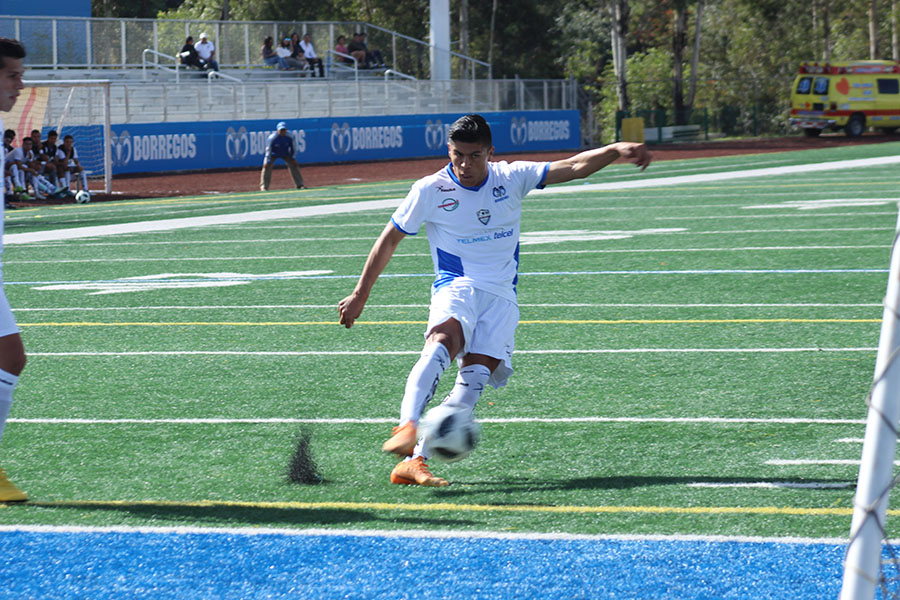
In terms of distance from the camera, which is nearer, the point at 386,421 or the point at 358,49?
the point at 386,421

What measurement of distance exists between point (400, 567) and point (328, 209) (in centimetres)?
1892

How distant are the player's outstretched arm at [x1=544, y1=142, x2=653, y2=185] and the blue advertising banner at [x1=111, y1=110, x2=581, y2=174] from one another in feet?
96.3


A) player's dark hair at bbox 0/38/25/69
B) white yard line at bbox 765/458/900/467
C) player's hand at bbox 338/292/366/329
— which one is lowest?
white yard line at bbox 765/458/900/467

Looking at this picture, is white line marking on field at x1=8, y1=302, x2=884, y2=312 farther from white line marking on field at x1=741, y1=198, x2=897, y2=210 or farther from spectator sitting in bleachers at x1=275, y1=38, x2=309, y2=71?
spectator sitting in bleachers at x1=275, y1=38, x2=309, y2=71

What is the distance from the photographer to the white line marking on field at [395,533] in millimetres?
4848

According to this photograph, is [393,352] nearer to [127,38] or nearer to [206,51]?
[127,38]

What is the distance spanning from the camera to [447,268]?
238 inches

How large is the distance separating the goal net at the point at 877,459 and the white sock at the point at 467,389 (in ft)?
8.55

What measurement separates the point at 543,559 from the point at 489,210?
1.89 metres

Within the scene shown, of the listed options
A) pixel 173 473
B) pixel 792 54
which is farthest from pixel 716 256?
pixel 792 54

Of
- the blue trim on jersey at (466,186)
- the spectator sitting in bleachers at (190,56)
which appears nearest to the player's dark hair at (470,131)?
the blue trim on jersey at (466,186)

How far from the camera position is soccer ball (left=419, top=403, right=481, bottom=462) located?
17.1 feet

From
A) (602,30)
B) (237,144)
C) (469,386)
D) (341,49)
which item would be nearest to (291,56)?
(341,49)

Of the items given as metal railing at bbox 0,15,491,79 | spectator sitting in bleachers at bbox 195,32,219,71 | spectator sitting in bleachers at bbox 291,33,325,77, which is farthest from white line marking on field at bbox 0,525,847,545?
spectator sitting in bleachers at bbox 291,33,325,77
